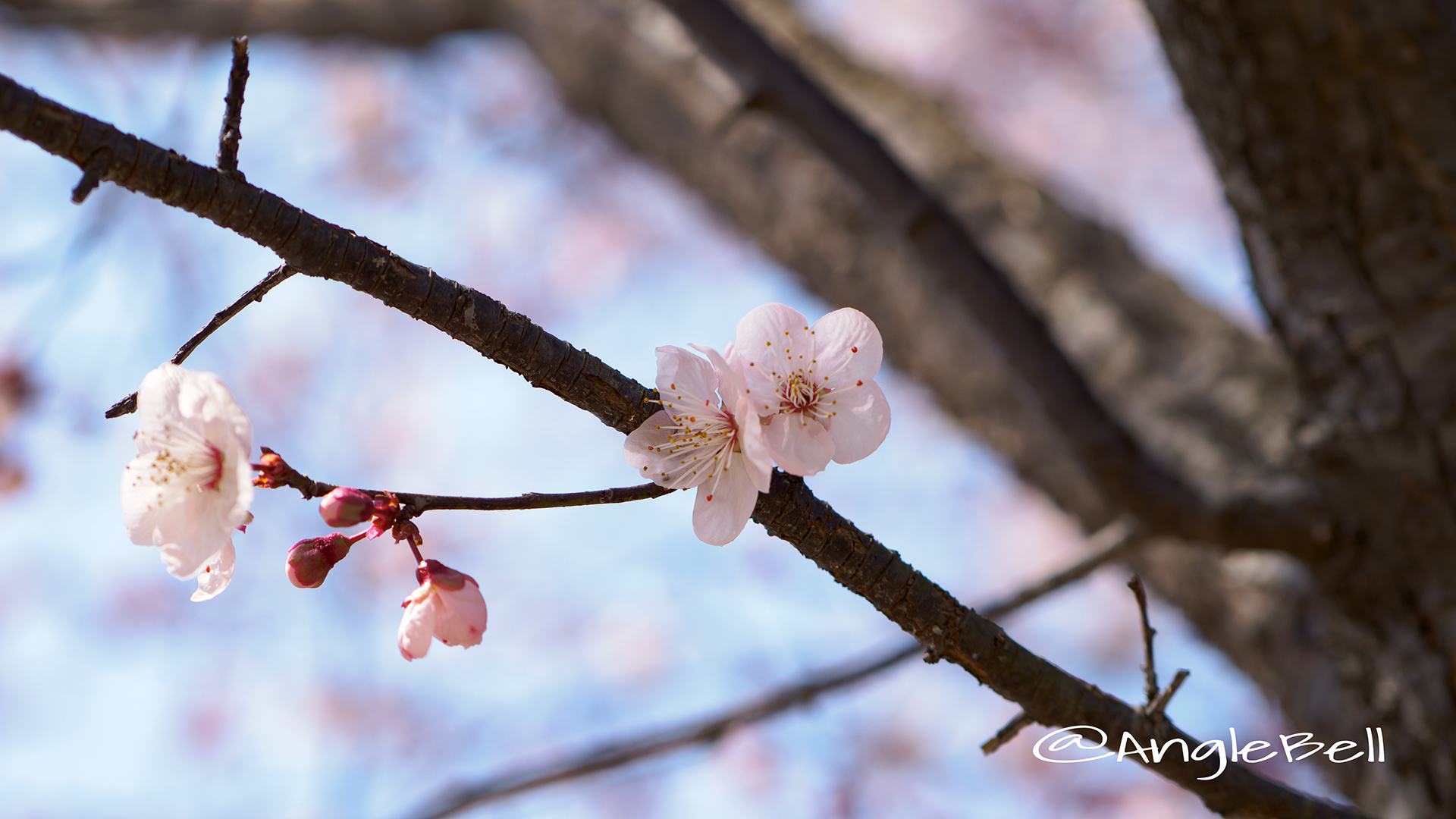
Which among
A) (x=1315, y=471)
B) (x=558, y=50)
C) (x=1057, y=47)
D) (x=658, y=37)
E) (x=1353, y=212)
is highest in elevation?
(x=1057, y=47)

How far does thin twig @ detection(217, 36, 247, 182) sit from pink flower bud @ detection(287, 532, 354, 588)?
1.00 feet

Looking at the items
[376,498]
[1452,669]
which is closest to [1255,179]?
[1452,669]

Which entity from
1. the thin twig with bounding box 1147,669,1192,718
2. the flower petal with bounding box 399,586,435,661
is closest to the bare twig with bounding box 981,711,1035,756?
the thin twig with bounding box 1147,669,1192,718

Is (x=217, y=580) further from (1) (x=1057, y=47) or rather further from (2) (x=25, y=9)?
(1) (x=1057, y=47)

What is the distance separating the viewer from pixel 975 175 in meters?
2.60

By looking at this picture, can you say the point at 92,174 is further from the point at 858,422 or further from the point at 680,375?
the point at 858,422

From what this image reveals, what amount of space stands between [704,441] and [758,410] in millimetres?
50

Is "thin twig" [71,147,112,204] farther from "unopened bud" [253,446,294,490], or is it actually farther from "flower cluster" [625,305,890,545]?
"flower cluster" [625,305,890,545]

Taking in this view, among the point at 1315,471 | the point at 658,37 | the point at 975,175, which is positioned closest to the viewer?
the point at 1315,471

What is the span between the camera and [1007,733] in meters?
0.74

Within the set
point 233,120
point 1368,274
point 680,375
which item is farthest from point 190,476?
point 1368,274

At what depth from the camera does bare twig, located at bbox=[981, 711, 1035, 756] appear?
0.74 meters

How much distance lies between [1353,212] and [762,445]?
1.22 metres

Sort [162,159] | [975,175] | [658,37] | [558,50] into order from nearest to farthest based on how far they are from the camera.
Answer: [162,159] → [975,175] → [658,37] → [558,50]
